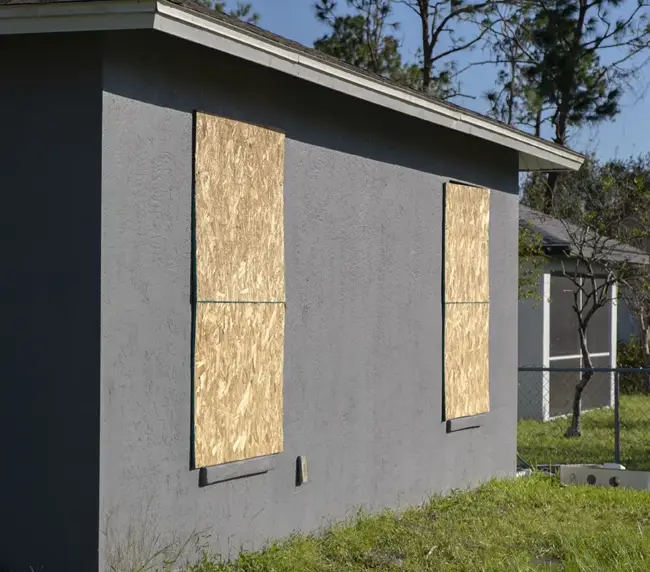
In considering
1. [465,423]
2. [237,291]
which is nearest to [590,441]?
[465,423]

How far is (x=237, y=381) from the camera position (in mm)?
7941

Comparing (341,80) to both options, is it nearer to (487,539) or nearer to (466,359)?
(487,539)

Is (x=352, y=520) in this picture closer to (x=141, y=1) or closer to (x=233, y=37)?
(x=233, y=37)

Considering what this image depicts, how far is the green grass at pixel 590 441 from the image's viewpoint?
14891 millimetres

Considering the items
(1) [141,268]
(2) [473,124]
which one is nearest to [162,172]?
(1) [141,268]

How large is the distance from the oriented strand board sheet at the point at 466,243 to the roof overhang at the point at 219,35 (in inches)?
34.1

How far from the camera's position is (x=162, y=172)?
24.0 ft

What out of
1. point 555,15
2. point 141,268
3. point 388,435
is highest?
point 555,15

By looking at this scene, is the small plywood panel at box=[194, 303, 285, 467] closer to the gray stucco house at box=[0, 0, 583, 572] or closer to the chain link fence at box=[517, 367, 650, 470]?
the gray stucco house at box=[0, 0, 583, 572]

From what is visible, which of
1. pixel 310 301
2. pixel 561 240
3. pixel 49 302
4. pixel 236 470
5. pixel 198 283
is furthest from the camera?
pixel 561 240

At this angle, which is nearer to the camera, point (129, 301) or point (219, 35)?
point (129, 301)

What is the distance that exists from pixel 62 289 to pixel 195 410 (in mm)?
1241

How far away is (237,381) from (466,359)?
401 cm

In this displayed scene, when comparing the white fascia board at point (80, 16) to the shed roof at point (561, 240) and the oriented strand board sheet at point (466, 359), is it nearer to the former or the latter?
the oriented strand board sheet at point (466, 359)
